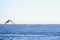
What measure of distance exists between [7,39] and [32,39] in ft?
18.8

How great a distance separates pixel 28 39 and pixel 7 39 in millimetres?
4829

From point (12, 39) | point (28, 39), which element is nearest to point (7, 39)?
point (12, 39)

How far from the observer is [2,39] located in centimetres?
5453

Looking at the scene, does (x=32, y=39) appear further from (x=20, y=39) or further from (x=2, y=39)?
(x=2, y=39)

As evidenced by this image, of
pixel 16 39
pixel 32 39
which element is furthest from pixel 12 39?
pixel 32 39

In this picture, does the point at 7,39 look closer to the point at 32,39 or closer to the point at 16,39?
the point at 16,39

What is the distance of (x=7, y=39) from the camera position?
53594 mm

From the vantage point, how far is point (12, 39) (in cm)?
5369

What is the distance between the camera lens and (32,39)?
54.4 metres

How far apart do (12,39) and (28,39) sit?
3703 millimetres

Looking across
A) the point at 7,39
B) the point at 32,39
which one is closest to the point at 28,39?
the point at 32,39

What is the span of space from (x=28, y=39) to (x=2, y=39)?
600 cm

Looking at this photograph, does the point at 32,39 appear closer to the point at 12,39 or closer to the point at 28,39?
the point at 28,39

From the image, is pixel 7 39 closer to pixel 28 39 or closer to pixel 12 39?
pixel 12 39
